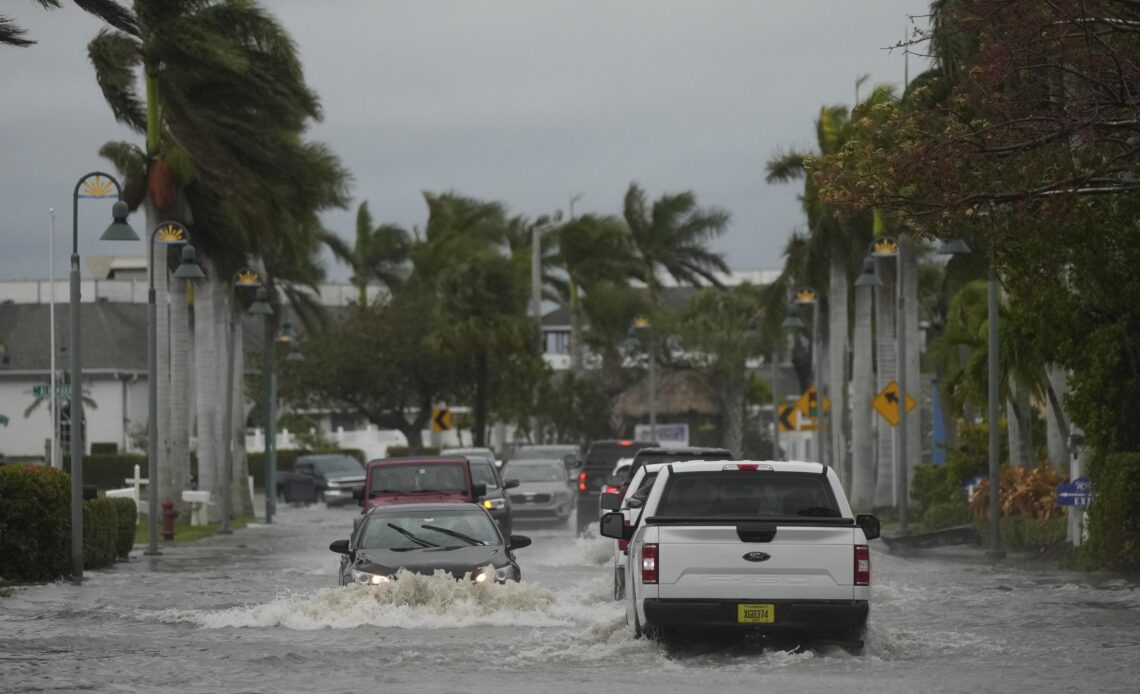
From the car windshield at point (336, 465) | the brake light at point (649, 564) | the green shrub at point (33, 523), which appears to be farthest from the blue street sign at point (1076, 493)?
the car windshield at point (336, 465)

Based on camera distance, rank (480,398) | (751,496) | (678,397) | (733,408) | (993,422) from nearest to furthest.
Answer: (751,496) < (993,422) < (480,398) < (733,408) < (678,397)

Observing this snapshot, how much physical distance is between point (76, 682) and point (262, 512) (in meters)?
45.9

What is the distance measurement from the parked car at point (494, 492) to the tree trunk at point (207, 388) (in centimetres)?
1307

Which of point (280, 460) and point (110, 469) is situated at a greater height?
point (110, 469)

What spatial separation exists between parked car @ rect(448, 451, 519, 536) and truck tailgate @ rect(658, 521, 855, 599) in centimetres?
1506

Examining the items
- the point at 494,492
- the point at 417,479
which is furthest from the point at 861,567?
the point at 494,492

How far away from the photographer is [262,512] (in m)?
61.2

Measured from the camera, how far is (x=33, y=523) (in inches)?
1075

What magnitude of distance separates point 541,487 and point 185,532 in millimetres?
8016

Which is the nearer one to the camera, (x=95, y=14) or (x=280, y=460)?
(x=95, y=14)

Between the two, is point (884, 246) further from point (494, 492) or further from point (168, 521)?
point (168, 521)

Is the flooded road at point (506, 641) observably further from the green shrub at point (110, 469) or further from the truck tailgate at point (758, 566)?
the green shrub at point (110, 469)

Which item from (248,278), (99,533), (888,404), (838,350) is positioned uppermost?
(248,278)

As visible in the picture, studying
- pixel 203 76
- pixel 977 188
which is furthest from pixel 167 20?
pixel 977 188
